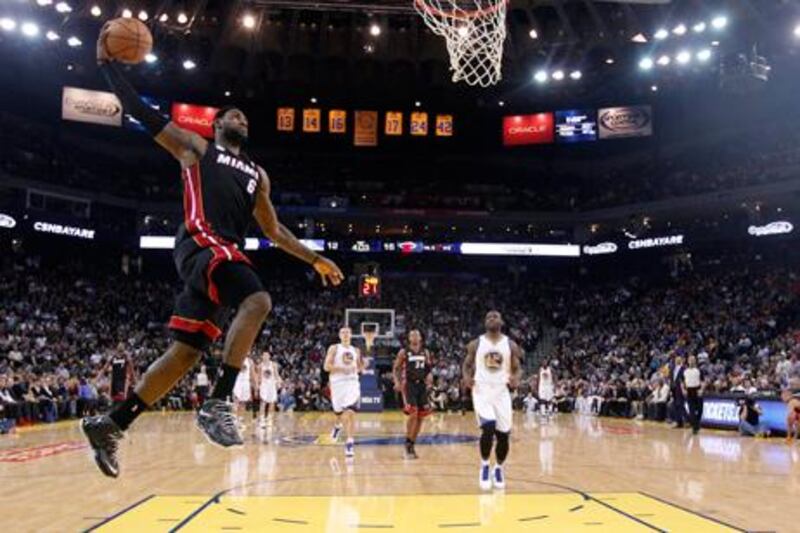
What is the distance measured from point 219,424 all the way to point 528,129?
1388 inches

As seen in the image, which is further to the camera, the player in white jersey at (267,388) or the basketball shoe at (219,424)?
the player in white jersey at (267,388)

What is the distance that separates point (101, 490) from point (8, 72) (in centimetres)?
2951

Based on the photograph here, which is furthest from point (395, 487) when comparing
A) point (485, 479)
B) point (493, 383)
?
point (493, 383)

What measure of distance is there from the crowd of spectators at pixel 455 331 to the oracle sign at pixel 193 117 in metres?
7.52

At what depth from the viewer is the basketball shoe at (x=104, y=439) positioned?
13.5 ft

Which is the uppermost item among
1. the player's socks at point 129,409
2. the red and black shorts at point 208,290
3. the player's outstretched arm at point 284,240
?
the player's outstretched arm at point 284,240

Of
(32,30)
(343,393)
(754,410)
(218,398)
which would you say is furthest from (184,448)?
(32,30)

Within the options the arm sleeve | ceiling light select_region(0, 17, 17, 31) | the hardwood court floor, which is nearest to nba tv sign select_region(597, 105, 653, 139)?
the hardwood court floor

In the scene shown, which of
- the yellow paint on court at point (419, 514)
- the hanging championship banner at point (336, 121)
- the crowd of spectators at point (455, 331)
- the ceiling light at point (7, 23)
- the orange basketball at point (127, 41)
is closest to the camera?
the orange basketball at point (127, 41)

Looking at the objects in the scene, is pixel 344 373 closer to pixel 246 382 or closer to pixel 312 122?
pixel 246 382

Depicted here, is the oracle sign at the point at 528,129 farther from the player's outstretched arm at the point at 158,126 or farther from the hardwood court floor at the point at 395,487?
the player's outstretched arm at the point at 158,126

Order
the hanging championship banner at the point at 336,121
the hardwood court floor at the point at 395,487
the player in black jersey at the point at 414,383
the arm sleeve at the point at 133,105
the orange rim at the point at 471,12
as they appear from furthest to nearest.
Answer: the hanging championship banner at the point at 336,121
the orange rim at the point at 471,12
the player in black jersey at the point at 414,383
the hardwood court floor at the point at 395,487
the arm sleeve at the point at 133,105

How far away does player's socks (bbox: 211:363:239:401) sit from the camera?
13.4 ft

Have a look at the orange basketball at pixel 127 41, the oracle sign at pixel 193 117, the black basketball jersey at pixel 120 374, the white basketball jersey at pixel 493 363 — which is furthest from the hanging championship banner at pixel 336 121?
the orange basketball at pixel 127 41
